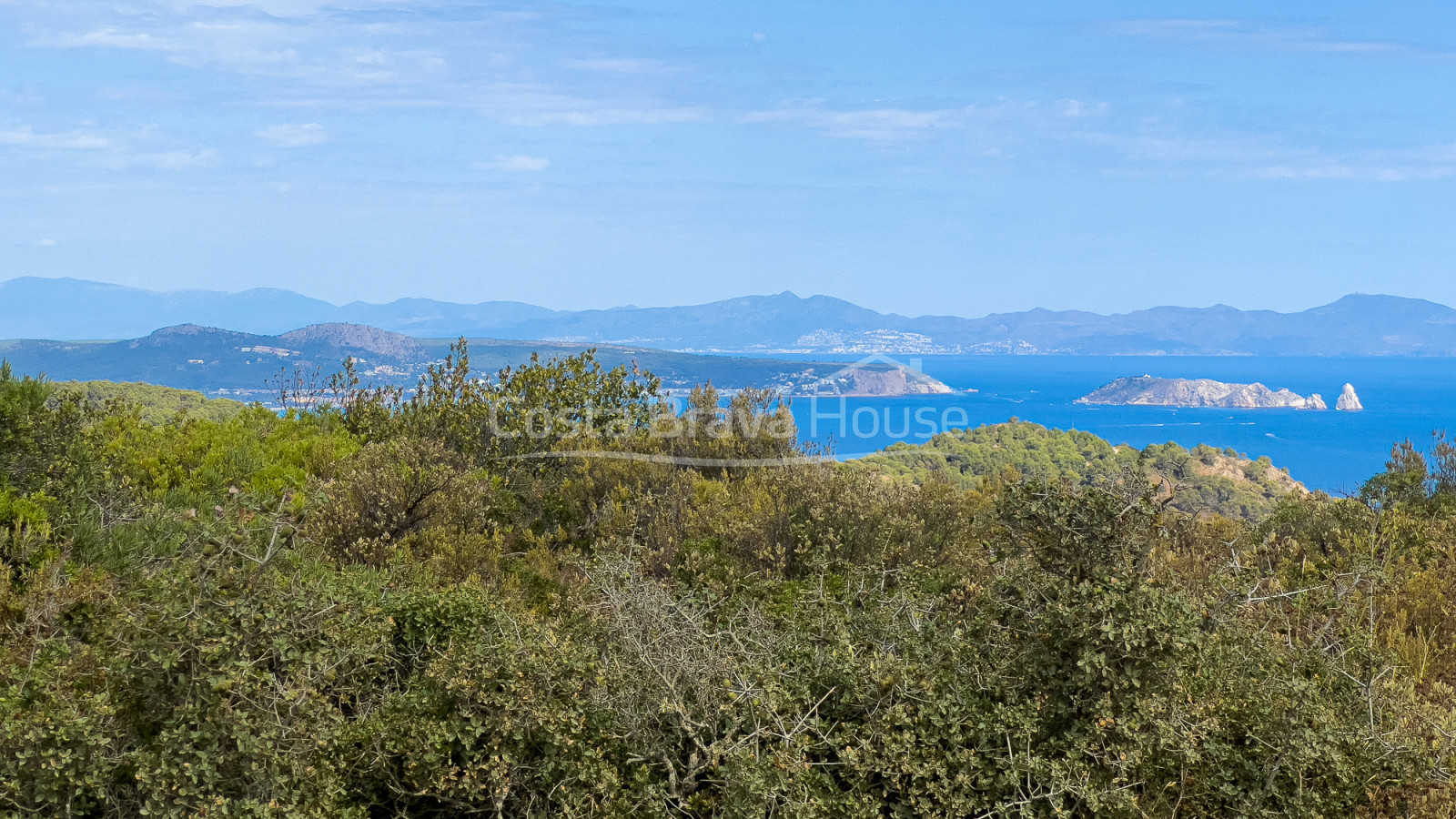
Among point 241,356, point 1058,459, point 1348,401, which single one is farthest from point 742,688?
point 1348,401

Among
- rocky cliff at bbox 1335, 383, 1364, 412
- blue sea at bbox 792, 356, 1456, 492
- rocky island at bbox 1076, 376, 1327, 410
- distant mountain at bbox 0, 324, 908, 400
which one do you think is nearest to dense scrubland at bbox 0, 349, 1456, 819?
blue sea at bbox 792, 356, 1456, 492

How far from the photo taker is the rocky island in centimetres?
11081

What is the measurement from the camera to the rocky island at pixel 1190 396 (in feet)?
364

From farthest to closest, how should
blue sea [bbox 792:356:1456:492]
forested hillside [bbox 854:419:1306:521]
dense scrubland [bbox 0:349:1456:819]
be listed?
blue sea [bbox 792:356:1456:492] < forested hillside [bbox 854:419:1306:521] < dense scrubland [bbox 0:349:1456:819]

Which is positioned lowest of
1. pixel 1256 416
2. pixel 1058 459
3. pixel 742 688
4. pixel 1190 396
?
pixel 1256 416

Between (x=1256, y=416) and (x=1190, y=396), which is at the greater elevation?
(x=1190, y=396)

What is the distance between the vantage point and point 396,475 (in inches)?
249

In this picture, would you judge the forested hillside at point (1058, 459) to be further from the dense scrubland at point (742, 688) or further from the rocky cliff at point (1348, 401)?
the rocky cliff at point (1348, 401)

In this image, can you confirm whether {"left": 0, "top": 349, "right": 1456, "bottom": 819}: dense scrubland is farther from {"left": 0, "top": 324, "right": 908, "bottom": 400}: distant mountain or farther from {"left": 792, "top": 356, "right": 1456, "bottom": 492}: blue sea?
{"left": 0, "top": 324, "right": 908, "bottom": 400}: distant mountain

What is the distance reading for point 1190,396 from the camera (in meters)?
112

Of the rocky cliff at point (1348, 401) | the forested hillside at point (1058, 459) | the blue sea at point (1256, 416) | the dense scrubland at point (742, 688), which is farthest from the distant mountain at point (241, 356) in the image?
the rocky cliff at point (1348, 401)

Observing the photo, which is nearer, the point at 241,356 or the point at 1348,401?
the point at 241,356

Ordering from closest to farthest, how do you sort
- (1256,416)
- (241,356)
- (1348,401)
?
(241,356) < (1256,416) < (1348,401)

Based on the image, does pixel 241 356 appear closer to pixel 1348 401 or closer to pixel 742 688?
pixel 742 688
